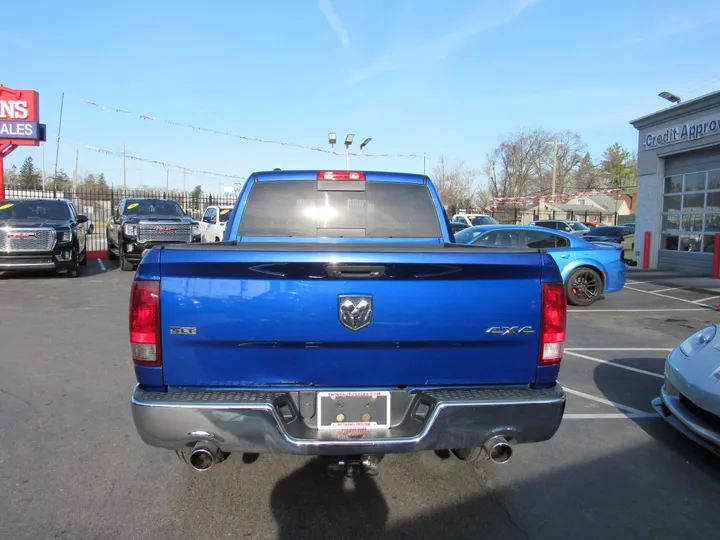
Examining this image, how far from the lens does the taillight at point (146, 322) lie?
94.4 inches

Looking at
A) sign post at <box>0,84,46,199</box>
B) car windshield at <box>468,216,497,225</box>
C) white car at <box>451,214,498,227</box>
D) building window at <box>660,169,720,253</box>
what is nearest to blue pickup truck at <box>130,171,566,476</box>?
building window at <box>660,169,720,253</box>

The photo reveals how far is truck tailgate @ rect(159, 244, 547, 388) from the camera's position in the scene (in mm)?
2400

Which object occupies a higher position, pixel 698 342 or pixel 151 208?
pixel 151 208

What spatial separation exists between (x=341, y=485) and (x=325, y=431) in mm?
845

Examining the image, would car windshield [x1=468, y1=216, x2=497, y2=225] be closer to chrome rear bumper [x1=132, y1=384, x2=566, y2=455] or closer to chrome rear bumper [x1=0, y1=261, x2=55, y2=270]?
chrome rear bumper [x1=0, y1=261, x2=55, y2=270]

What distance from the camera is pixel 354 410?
2.52 m

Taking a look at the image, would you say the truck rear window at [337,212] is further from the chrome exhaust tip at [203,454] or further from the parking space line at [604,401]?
the parking space line at [604,401]

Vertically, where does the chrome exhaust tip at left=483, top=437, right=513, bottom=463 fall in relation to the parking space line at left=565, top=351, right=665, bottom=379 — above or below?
above

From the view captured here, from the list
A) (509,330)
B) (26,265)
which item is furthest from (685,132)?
(26,265)

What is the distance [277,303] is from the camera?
2.42 meters

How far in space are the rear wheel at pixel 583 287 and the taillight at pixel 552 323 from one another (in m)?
7.78

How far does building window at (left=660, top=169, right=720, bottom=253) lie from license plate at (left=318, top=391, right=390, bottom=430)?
52.8 ft

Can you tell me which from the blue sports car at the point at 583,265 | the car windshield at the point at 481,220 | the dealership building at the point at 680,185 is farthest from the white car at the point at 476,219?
the blue sports car at the point at 583,265

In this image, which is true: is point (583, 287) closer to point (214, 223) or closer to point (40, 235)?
point (40, 235)
